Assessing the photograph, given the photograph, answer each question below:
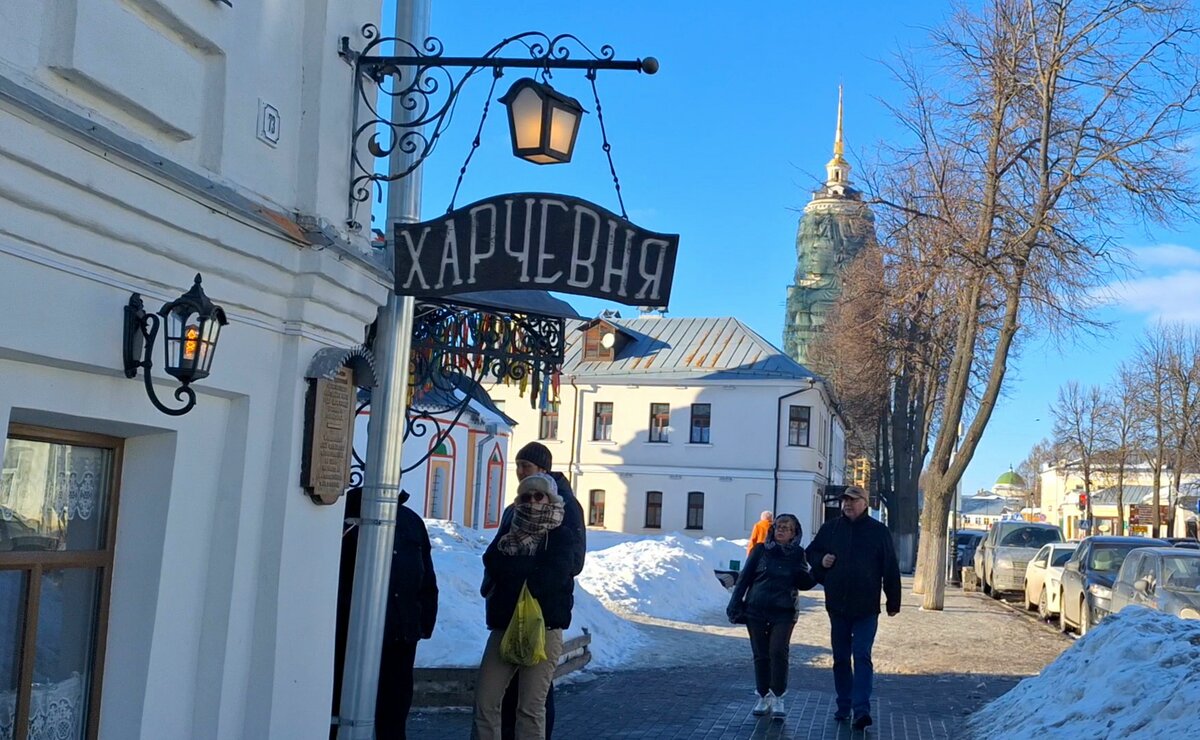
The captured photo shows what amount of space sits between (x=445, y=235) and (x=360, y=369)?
34.7 inches

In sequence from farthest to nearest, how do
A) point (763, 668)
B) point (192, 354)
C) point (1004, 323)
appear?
point (1004, 323), point (763, 668), point (192, 354)

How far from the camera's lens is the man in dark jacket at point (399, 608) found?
Result: 7.11 metres

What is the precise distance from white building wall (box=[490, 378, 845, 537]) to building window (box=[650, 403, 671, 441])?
0.63 feet

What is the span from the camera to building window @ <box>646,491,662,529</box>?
48.2 metres

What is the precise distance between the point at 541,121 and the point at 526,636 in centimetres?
261

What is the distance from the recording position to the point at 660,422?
159ft

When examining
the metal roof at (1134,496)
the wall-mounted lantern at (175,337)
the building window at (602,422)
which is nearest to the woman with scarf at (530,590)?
the wall-mounted lantern at (175,337)

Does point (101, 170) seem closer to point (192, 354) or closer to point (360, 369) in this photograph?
point (192, 354)

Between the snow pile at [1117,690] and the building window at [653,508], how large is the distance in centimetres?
3841

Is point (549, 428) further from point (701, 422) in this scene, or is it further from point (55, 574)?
point (55, 574)

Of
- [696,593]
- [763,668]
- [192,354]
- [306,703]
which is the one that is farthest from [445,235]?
[696,593]

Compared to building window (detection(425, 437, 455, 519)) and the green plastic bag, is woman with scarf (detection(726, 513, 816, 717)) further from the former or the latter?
building window (detection(425, 437, 455, 519))

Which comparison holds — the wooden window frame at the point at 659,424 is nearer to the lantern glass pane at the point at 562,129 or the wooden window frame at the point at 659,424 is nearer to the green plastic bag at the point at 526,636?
the green plastic bag at the point at 526,636

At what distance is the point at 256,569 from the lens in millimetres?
5656
